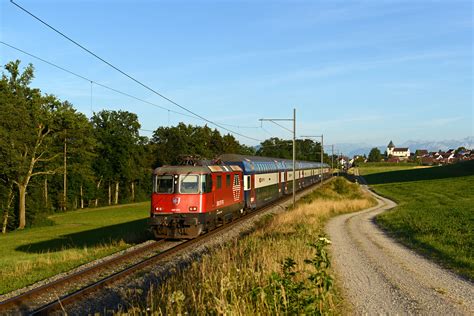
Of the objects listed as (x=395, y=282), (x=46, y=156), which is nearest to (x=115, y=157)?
(x=46, y=156)

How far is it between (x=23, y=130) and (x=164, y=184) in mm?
28052

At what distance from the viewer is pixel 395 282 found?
38.3 ft

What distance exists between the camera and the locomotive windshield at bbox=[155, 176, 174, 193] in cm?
1936

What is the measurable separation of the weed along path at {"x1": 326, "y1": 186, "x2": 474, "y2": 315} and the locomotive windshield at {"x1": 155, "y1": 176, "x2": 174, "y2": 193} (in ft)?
23.5

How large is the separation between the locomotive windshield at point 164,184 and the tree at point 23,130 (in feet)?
87.4

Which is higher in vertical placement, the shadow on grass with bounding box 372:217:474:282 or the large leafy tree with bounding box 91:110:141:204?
the large leafy tree with bounding box 91:110:141:204

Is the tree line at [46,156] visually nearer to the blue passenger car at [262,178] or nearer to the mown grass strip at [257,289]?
the blue passenger car at [262,178]

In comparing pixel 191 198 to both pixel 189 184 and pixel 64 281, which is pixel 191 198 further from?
pixel 64 281

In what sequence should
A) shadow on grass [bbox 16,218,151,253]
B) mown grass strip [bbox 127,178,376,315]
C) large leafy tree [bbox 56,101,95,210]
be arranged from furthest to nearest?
large leafy tree [bbox 56,101,95,210], shadow on grass [bbox 16,218,151,253], mown grass strip [bbox 127,178,376,315]

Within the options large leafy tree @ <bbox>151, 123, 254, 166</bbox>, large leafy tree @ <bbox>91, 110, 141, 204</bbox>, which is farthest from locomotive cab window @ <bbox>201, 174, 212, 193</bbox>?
large leafy tree @ <bbox>151, 123, 254, 166</bbox>

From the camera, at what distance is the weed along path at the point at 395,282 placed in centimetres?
945

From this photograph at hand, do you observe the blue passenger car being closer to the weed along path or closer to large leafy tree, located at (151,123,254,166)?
the weed along path

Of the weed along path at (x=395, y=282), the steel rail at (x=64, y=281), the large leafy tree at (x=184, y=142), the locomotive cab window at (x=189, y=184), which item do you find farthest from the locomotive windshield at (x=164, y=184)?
the large leafy tree at (x=184, y=142)

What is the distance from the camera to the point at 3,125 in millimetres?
40625
